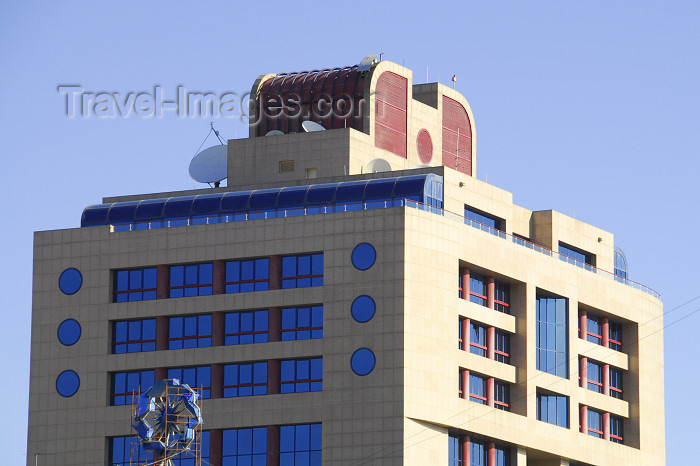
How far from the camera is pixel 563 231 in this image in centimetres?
16762

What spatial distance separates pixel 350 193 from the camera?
152m

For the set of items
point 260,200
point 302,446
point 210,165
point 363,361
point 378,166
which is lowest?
point 302,446

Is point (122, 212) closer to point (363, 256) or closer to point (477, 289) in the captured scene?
point (363, 256)

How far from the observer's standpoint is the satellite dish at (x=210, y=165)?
166 m

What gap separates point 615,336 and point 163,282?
4197 centimetres

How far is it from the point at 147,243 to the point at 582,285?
121 ft

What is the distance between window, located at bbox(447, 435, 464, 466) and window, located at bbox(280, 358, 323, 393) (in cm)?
1106

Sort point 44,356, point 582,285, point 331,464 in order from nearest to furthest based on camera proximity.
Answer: point 331,464 → point 44,356 → point 582,285

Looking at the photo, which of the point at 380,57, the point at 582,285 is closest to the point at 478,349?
the point at 582,285

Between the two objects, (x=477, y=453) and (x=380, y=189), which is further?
(x=477, y=453)

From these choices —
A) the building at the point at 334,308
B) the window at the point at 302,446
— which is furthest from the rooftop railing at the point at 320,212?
the window at the point at 302,446

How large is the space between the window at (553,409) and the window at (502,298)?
7.64m

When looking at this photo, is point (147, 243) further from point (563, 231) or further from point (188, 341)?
point (563, 231)

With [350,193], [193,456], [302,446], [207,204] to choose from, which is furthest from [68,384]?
[350,193]
